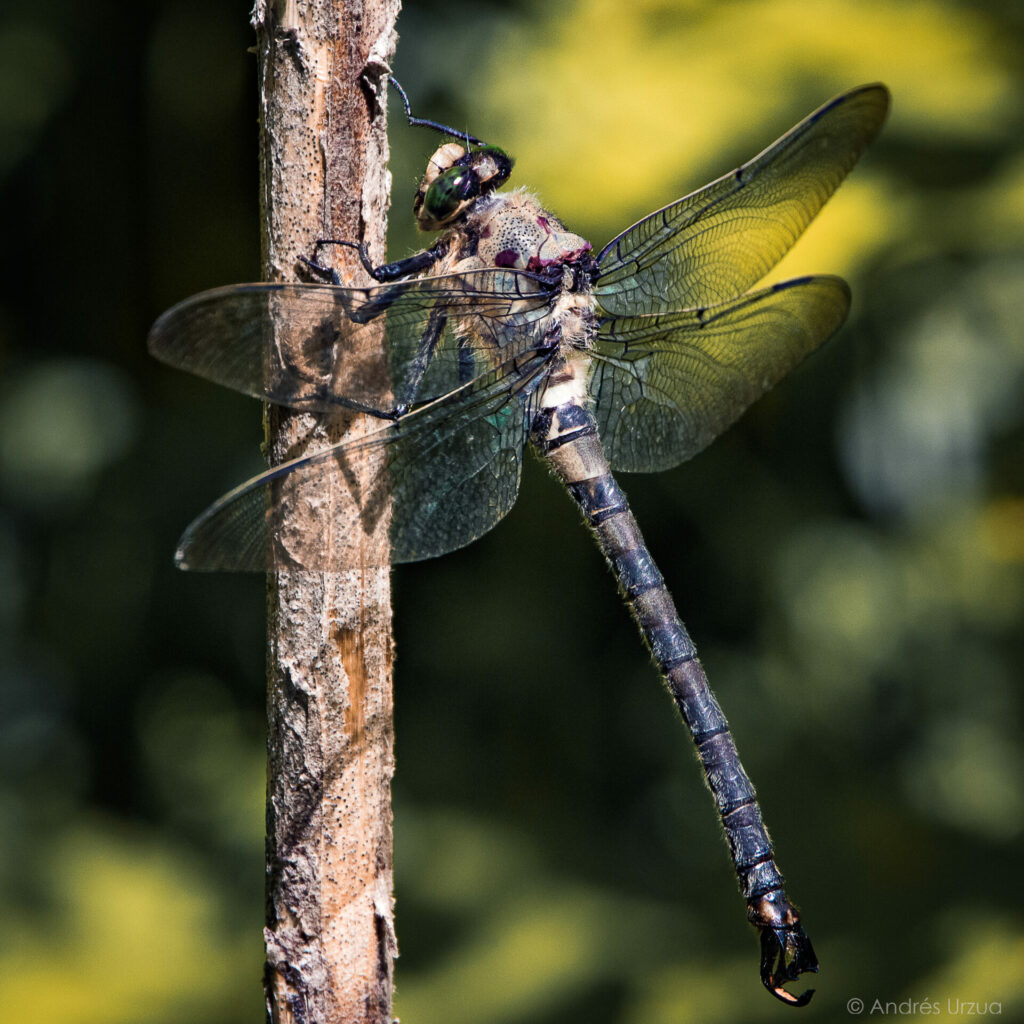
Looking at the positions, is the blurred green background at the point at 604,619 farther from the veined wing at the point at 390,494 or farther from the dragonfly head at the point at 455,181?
the veined wing at the point at 390,494

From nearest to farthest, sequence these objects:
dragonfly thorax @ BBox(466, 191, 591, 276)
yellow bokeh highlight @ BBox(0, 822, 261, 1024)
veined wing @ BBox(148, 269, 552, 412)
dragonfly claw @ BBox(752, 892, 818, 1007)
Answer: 1. veined wing @ BBox(148, 269, 552, 412)
2. dragonfly claw @ BBox(752, 892, 818, 1007)
3. dragonfly thorax @ BBox(466, 191, 591, 276)
4. yellow bokeh highlight @ BBox(0, 822, 261, 1024)

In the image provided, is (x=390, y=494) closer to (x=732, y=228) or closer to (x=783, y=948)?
(x=732, y=228)

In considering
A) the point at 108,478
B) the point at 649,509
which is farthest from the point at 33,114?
the point at 649,509

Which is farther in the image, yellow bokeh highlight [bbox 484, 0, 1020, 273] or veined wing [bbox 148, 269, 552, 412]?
yellow bokeh highlight [bbox 484, 0, 1020, 273]

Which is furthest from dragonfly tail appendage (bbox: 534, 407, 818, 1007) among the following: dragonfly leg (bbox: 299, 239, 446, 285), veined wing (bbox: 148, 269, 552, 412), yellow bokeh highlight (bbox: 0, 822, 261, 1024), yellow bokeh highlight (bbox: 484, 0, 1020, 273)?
yellow bokeh highlight (bbox: 0, 822, 261, 1024)

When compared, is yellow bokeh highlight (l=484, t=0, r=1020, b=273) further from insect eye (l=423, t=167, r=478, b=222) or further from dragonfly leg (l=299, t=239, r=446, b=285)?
dragonfly leg (l=299, t=239, r=446, b=285)

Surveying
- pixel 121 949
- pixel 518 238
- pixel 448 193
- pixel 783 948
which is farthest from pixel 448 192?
pixel 121 949

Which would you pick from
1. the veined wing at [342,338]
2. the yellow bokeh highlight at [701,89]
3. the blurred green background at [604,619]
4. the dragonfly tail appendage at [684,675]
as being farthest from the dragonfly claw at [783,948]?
the yellow bokeh highlight at [701,89]
